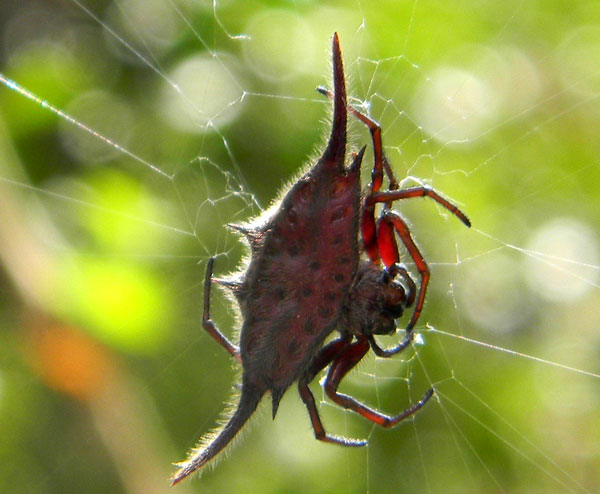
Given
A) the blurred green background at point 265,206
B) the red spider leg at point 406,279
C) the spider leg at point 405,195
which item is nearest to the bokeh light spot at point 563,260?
the blurred green background at point 265,206

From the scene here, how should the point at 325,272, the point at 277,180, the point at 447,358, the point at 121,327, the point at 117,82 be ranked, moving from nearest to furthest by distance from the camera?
the point at 325,272, the point at 121,327, the point at 447,358, the point at 277,180, the point at 117,82

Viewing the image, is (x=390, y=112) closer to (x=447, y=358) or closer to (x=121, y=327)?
(x=447, y=358)

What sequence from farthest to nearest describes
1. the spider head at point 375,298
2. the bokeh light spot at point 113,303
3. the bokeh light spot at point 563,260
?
the bokeh light spot at point 563,260 < the bokeh light spot at point 113,303 < the spider head at point 375,298

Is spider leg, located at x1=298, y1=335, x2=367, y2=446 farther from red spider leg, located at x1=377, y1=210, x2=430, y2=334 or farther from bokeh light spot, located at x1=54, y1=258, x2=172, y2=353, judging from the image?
bokeh light spot, located at x1=54, y1=258, x2=172, y2=353

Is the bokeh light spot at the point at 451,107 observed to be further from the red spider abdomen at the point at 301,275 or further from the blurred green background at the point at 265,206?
the red spider abdomen at the point at 301,275

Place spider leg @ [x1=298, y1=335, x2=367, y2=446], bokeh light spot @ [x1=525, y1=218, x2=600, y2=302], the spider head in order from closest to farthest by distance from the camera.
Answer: the spider head
spider leg @ [x1=298, y1=335, x2=367, y2=446]
bokeh light spot @ [x1=525, y1=218, x2=600, y2=302]

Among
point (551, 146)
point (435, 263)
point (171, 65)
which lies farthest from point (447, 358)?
point (171, 65)

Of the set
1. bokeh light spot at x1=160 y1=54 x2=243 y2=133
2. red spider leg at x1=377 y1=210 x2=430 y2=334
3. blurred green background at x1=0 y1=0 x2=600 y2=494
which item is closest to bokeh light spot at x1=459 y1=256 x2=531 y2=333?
blurred green background at x1=0 y1=0 x2=600 y2=494

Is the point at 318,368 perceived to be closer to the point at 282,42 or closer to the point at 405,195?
the point at 405,195

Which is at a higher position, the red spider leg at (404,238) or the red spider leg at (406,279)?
the red spider leg at (404,238)
